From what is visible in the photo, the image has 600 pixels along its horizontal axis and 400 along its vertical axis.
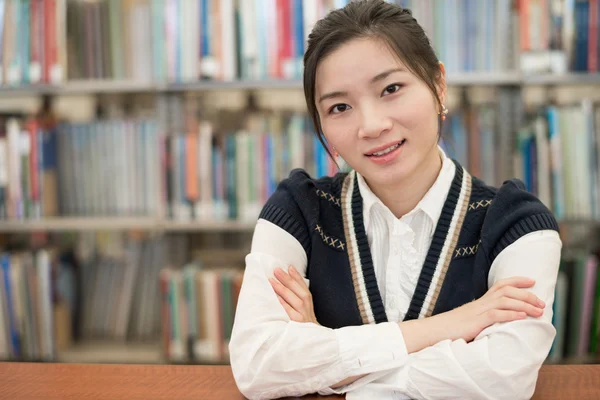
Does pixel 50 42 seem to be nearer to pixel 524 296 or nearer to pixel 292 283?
pixel 292 283

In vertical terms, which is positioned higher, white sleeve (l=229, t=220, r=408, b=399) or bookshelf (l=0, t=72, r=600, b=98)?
bookshelf (l=0, t=72, r=600, b=98)

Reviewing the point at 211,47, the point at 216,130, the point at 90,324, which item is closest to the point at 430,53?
the point at 211,47

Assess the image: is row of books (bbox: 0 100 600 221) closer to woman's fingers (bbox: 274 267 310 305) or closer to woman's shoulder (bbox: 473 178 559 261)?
woman's shoulder (bbox: 473 178 559 261)

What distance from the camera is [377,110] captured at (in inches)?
41.1

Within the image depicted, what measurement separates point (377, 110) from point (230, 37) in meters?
1.31

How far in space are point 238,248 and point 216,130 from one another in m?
0.53

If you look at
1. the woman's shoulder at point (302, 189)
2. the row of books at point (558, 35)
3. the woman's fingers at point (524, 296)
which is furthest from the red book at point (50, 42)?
the woman's fingers at point (524, 296)

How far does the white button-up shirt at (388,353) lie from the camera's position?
0.88 m

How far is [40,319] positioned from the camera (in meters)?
2.44

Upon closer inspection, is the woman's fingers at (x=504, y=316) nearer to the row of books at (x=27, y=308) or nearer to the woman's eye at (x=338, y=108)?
the woman's eye at (x=338, y=108)

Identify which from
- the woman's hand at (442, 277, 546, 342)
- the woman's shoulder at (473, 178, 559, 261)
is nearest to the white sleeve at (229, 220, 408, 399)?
the woman's hand at (442, 277, 546, 342)

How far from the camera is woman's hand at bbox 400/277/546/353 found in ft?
3.09

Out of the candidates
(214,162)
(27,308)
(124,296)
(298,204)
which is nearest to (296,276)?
(298,204)

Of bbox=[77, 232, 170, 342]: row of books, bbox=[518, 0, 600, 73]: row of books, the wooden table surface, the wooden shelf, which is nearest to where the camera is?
the wooden table surface
